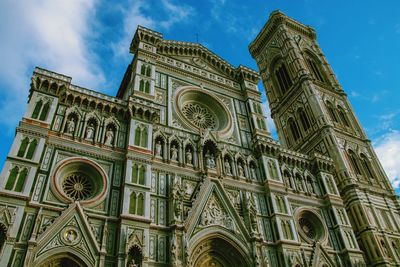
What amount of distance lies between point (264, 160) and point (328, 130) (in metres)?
9.51

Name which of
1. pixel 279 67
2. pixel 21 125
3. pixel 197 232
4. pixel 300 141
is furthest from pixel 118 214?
pixel 279 67

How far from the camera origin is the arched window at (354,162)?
89.4 feet

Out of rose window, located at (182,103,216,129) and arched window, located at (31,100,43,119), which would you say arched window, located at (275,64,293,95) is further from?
arched window, located at (31,100,43,119)

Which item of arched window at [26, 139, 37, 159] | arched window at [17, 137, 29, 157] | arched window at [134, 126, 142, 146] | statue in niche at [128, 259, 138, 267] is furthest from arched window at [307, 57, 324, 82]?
arched window at [17, 137, 29, 157]

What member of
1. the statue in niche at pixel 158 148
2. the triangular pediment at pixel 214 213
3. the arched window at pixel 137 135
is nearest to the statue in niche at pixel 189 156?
the triangular pediment at pixel 214 213

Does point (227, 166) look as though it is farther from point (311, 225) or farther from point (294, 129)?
point (294, 129)

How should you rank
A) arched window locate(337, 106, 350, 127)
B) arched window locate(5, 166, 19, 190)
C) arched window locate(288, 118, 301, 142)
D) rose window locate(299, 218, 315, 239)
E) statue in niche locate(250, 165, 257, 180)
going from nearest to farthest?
arched window locate(5, 166, 19, 190), rose window locate(299, 218, 315, 239), statue in niche locate(250, 165, 257, 180), arched window locate(337, 106, 350, 127), arched window locate(288, 118, 301, 142)

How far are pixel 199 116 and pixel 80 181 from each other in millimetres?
9432

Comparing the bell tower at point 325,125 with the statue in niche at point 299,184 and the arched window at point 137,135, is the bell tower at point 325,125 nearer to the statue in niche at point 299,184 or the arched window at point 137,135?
the statue in niche at point 299,184

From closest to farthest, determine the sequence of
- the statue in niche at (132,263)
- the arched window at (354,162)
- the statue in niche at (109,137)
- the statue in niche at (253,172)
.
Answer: the statue in niche at (132,263), the statue in niche at (109,137), the statue in niche at (253,172), the arched window at (354,162)

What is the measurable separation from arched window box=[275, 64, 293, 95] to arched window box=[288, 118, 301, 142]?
405 centimetres

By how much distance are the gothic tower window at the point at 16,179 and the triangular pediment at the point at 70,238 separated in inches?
76.8

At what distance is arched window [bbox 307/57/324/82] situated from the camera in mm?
35594

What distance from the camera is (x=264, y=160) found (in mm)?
21312
